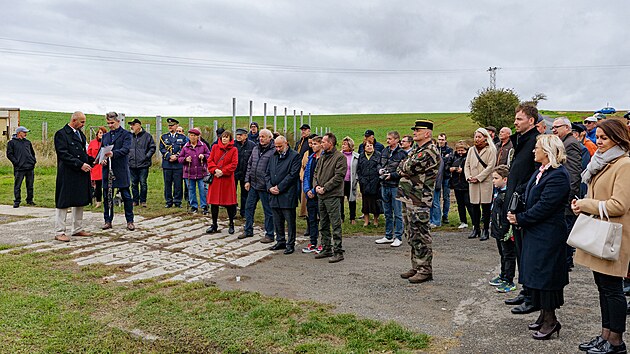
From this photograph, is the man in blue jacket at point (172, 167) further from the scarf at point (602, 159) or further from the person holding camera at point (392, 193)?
the scarf at point (602, 159)

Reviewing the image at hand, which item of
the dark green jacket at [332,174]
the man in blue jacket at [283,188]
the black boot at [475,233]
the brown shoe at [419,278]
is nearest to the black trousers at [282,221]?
the man in blue jacket at [283,188]

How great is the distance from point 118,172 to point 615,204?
8980 mm

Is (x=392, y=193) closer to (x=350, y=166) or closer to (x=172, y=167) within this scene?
(x=350, y=166)

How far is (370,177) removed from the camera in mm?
11055

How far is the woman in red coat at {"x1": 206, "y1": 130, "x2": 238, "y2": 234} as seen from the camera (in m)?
10.3

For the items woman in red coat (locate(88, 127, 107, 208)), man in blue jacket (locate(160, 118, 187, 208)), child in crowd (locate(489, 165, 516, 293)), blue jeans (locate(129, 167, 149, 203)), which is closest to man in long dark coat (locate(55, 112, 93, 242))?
woman in red coat (locate(88, 127, 107, 208))

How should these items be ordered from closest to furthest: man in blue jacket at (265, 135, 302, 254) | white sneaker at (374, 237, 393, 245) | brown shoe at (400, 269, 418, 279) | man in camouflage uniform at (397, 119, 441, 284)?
man in camouflage uniform at (397, 119, 441, 284), brown shoe at (400, 269, 418, 279), man in blue jacket at (265, 135, 302, 254), white sneaker at (374, 237, 393, 245)

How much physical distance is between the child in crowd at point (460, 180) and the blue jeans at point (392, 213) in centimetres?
172

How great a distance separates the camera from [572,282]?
6.92 m

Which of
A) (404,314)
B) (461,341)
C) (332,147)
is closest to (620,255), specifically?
(461,341)

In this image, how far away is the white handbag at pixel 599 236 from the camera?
4.30 metres

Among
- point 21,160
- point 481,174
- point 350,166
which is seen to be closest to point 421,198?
point 481,174

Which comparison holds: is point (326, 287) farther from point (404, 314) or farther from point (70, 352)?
point (70, 352)

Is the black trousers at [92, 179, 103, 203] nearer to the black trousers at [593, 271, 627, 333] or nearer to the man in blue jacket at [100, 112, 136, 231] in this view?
the man in blue jacket at [100, 112, 136, 231]
